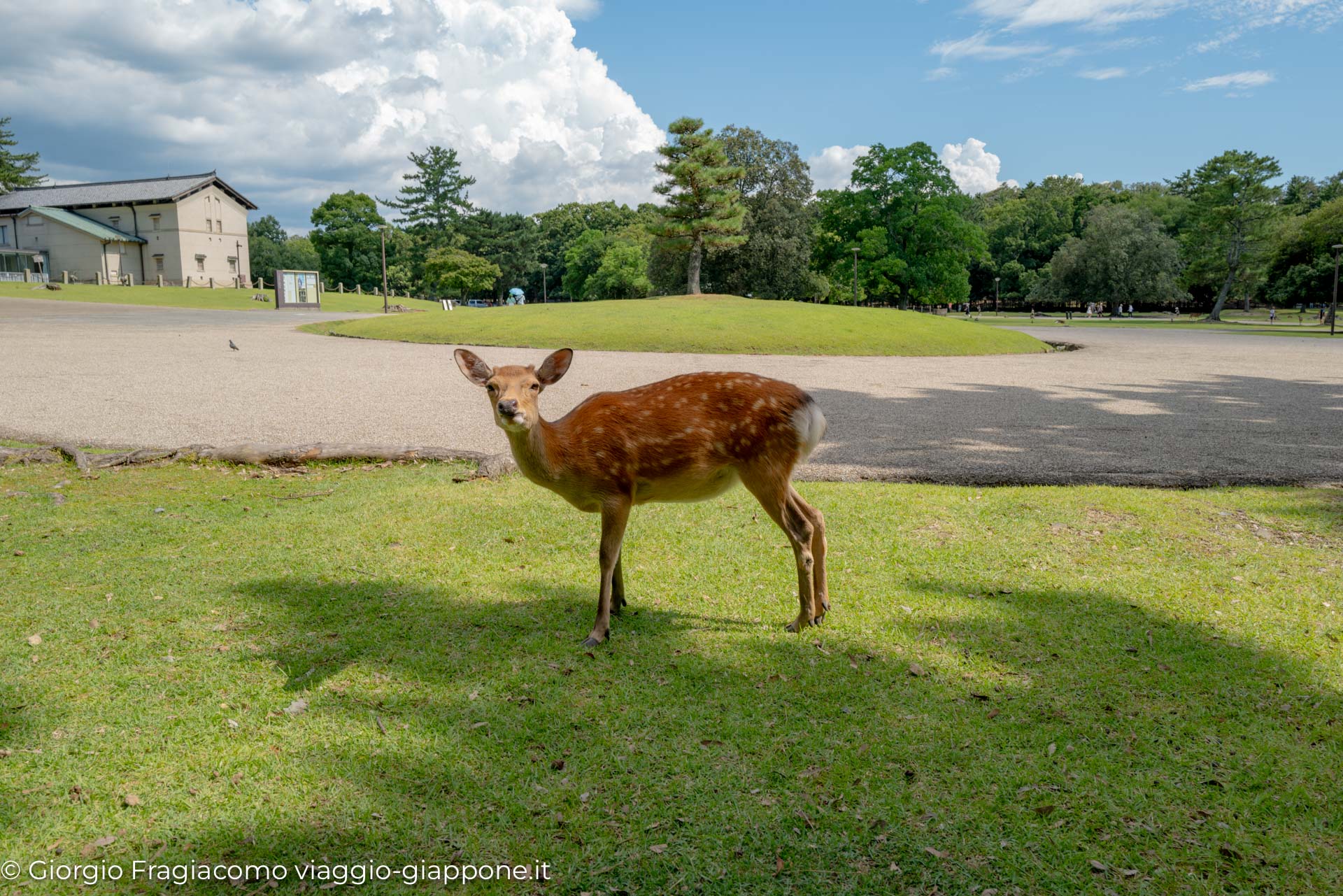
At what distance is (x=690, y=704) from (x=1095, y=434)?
377 inches

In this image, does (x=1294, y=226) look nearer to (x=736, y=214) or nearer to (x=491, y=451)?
(x=736, y=214)

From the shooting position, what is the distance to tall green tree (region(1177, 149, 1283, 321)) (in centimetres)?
6081

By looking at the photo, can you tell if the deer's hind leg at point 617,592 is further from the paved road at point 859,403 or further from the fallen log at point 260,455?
the paved road at point 859,403

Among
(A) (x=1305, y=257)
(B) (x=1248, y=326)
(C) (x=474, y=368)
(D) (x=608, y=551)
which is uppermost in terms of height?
(A) (x=1305, y=257)

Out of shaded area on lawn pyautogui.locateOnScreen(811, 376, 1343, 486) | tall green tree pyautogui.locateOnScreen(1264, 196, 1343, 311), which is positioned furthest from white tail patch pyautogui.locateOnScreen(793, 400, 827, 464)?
tall green tree pyautogui.locateOnScreen(1264, 196, 1343, 311)

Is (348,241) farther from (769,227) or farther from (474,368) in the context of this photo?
(474,368)

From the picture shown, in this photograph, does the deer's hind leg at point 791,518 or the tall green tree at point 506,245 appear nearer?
the deer's hind leg at point 791,518

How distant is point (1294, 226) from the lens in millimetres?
60281

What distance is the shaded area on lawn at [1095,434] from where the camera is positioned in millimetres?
8859

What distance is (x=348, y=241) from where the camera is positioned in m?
89.8

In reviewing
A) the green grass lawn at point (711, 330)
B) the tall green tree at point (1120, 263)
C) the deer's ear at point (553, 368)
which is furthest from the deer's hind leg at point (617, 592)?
the tall green tree at point (1120, 263)

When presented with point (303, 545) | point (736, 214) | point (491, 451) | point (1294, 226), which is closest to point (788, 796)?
point (303, 545)

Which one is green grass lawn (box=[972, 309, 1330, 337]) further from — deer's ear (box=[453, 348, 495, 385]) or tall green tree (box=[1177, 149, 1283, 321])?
deer's ear (box=[453, 348, 495, 385])

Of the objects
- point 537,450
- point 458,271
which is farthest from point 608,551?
point 458,271
